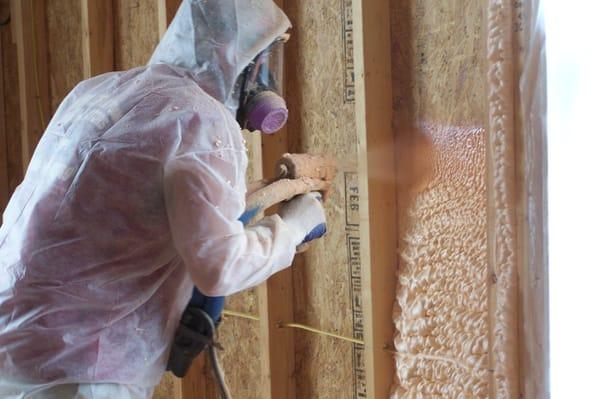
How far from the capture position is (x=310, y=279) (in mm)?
2541

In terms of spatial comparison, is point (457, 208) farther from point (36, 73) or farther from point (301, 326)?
point (36, 73)

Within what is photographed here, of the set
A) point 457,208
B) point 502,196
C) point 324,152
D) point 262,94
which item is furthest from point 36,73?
point 502,196

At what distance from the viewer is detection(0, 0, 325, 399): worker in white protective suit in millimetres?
1532

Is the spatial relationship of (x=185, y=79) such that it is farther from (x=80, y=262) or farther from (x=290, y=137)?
(x=290, y=137)

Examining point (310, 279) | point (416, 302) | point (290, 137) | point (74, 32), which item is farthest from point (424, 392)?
point (74, 32)

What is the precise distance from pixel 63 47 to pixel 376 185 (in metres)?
2.05

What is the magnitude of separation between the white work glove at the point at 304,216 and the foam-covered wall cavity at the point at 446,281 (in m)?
0.38

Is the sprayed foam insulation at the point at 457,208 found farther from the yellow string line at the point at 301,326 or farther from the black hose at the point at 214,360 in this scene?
the black hose at the point at 214,360

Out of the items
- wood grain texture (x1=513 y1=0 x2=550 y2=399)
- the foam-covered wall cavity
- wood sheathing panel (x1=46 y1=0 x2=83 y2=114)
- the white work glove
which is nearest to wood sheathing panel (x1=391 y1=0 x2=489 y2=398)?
the foam-covered wall cavity

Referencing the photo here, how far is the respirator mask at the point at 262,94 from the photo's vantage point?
1.84 m

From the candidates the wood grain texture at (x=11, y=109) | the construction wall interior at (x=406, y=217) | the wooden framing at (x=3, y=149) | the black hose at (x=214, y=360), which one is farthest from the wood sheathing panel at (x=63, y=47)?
the black hose at (x=214, y=360)

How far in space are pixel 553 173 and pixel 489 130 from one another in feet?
0.70

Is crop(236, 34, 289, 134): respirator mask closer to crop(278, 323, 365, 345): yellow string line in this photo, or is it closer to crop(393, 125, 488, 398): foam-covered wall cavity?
crop(393, 125, 488, 398): foam-covered wall cavity

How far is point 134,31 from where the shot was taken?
321cm
